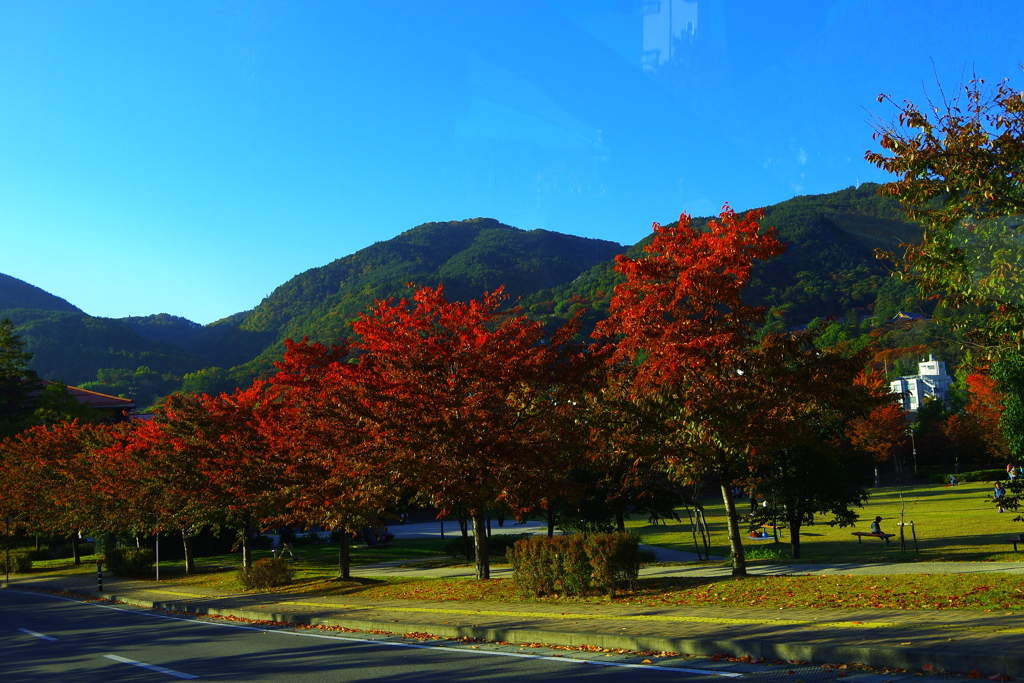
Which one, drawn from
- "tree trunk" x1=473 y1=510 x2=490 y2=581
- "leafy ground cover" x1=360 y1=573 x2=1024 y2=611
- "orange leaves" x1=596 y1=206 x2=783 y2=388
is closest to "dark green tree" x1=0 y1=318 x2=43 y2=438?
"tree trunk" x1=473 y1=510 x2=490 y2=581

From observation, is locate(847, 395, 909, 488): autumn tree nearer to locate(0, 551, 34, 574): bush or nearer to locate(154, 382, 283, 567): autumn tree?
locate(154, 382, 283, 567): autumn tree

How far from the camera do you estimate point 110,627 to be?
16047mm

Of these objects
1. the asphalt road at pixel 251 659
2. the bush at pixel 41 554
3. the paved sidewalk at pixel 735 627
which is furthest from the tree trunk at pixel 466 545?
the bush at pixel 41 554

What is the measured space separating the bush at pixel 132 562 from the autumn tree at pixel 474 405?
59.8 ft

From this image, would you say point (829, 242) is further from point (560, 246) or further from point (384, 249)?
point (384, 249)

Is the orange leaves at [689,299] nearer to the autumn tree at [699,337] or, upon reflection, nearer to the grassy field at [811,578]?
the autumn tree at [699,337]

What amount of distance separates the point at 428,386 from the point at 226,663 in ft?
24.4

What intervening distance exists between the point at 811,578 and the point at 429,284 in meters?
122

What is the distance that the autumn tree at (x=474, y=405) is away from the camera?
1638cm

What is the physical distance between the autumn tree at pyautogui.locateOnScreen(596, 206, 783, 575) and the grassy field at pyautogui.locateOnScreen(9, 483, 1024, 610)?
222 cm

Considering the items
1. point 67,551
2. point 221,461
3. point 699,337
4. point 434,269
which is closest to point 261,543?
point 67,551

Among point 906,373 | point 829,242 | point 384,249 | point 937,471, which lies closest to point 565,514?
point 937,471

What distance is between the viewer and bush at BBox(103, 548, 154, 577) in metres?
29.9

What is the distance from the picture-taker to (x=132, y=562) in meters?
29.9
